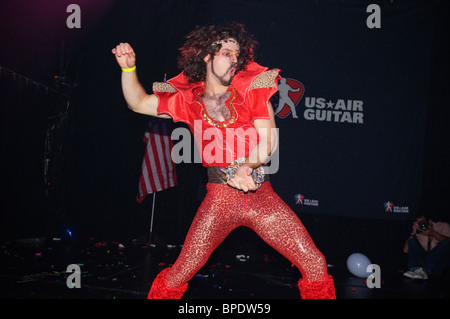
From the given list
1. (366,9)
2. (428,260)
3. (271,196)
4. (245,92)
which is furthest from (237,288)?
(366,9)

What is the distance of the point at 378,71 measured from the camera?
617 centimetres

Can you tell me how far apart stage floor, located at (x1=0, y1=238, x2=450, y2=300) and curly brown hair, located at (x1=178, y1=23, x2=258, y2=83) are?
205cm

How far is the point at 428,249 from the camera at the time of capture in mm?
5625

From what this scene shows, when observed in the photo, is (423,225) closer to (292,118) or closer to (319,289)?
(292,118)

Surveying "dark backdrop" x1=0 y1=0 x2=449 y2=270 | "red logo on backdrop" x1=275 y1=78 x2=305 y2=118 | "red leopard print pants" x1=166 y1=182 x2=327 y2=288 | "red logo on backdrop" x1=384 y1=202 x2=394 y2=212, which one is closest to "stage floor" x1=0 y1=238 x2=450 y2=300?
"dark backdrop" x1=0 y1=0 x2=449 y2=270

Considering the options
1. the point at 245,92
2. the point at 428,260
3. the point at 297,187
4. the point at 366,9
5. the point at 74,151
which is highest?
the point at 366,9

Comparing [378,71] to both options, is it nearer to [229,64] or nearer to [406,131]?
[406,131]

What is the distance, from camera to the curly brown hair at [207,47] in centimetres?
264

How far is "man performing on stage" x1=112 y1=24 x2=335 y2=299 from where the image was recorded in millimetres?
2281

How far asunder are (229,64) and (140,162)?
4603 millimetres

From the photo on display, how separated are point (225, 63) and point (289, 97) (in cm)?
385

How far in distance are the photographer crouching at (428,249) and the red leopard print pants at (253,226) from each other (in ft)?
12.5
